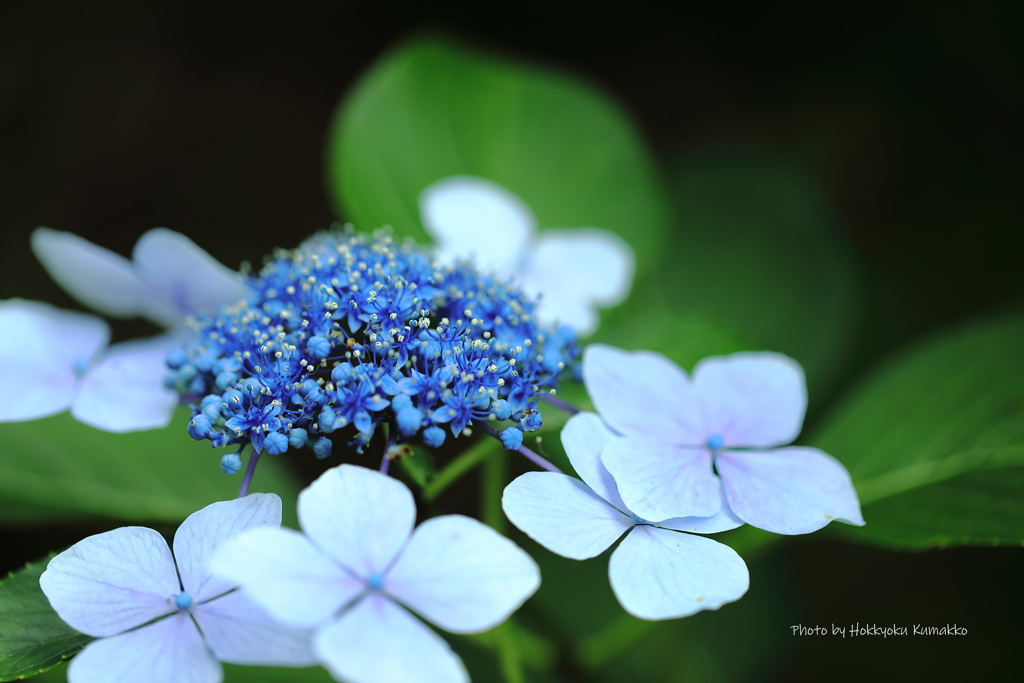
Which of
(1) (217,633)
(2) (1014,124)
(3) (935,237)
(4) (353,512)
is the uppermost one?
(2) (1014,124)

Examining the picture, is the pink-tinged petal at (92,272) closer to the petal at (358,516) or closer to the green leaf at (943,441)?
the petal at (358,516)

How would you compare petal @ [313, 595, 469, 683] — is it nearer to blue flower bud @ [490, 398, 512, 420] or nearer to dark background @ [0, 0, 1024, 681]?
blue flower bud @ [490, 398, 512, 420]

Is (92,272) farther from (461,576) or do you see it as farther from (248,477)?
(461,576)

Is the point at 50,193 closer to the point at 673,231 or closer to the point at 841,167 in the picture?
the point at 673,231

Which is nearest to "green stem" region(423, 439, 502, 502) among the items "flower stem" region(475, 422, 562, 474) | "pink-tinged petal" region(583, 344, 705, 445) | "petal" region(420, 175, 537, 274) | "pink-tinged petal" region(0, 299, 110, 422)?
"flower stem" region(475, 422, 562, 474)

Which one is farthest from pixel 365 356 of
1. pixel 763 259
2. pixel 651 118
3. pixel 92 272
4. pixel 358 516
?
pixel 651 118

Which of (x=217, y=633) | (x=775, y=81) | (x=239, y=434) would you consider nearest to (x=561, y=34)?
(x=775, y=81)

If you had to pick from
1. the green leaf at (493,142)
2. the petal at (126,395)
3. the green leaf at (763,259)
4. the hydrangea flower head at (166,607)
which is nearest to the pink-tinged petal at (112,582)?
the hydrangea flower head at (166,607)
